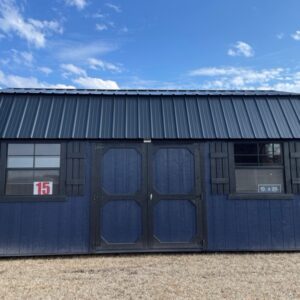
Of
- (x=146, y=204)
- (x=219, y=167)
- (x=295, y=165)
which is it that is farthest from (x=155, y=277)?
(x=295, y=165)

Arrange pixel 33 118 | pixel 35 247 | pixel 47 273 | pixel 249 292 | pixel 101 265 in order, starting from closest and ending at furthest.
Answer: pixel 249 292, pixel 47 273, pixel 101 265, pixel 35 247, pixel 33 118

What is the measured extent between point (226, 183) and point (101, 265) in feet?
10.3

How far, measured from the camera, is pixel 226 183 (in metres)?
7.43

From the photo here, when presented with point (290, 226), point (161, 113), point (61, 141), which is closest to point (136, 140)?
point (161, 113)

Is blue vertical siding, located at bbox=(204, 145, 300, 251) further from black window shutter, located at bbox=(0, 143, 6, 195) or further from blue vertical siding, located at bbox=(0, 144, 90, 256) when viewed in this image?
black window shutter, located at bbox=(0, 143, 6, 195)

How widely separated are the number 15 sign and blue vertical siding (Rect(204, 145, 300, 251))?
11.0ft

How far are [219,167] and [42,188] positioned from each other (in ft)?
12.6

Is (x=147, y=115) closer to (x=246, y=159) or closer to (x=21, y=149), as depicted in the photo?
(x=246, y=159)

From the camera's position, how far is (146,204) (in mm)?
7270

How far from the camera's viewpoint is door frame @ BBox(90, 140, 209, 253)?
23.3 feet

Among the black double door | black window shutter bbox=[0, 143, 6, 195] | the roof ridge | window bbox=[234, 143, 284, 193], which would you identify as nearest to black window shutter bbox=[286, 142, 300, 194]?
window bbox=[234, 143, 284, 193]

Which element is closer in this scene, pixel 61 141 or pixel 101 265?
pixel 101 265

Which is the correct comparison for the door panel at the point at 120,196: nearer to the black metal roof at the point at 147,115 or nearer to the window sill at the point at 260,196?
the black metal roof at the point at 147,115

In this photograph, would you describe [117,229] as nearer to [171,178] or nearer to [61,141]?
[171,178]
